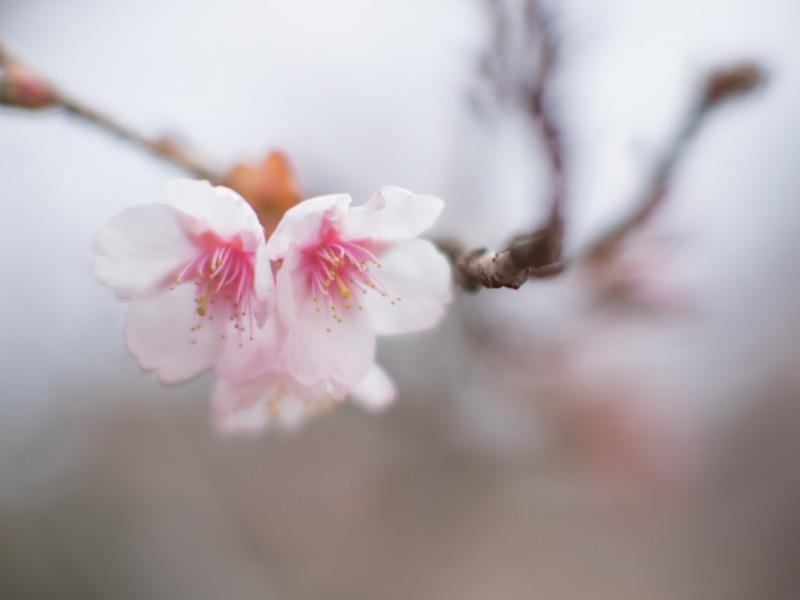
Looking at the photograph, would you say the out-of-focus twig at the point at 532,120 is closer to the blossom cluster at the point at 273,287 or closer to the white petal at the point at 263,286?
the blossom cluster at the point at 273,287

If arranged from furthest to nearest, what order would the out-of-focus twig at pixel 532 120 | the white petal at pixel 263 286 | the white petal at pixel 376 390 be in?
1. the white petal at pixel 376 390
2. the white petal at pixel 263 286
3. the out-of-focus twig at pixel 532 120

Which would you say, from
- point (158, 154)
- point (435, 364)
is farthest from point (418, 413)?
point (158, 154)

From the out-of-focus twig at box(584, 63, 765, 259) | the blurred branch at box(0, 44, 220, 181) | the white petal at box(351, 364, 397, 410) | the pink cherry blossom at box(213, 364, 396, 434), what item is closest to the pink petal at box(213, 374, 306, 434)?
the pink cherry blossom at box(213, 364, 396, 434)

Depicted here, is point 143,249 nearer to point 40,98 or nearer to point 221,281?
point 221,281

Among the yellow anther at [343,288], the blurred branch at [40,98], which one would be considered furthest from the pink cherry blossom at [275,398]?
the blurred branch at [40,98]

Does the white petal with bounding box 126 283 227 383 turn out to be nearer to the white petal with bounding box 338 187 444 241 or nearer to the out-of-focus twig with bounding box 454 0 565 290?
the white petal with bounding box 338 187 444 241

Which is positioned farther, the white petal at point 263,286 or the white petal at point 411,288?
the white petal at point 411,288
